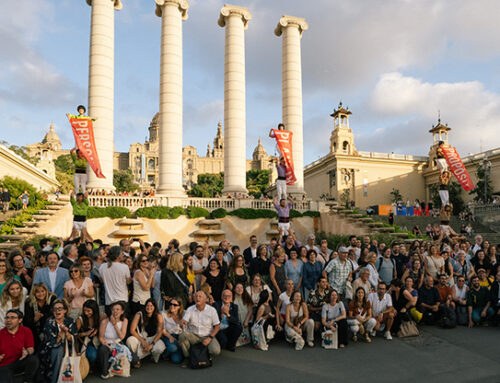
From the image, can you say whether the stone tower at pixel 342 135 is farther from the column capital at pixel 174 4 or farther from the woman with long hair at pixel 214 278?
the woman with long hair at pixel 214 278

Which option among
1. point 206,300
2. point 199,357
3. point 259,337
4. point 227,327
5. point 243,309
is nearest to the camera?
point 199,357

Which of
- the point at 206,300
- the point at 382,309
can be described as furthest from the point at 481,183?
the point at 206,300

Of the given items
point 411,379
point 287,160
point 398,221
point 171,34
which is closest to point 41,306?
point 411,379

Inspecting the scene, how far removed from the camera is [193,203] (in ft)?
76.2

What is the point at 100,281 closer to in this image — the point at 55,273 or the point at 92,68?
the point at 55,273

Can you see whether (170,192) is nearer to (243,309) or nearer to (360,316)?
(243,309)

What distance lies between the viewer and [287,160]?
2059 cm

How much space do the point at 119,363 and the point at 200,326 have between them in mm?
1546

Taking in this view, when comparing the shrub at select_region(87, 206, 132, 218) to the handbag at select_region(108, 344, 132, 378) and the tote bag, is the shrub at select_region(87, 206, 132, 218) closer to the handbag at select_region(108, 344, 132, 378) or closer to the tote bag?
the tote bag

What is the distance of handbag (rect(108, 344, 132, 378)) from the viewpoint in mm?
6605

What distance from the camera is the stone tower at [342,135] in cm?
5238

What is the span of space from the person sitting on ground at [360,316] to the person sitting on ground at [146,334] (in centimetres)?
412

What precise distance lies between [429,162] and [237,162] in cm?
3859

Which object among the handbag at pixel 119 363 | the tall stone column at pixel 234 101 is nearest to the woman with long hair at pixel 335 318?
the handbag at pixel 119 363
